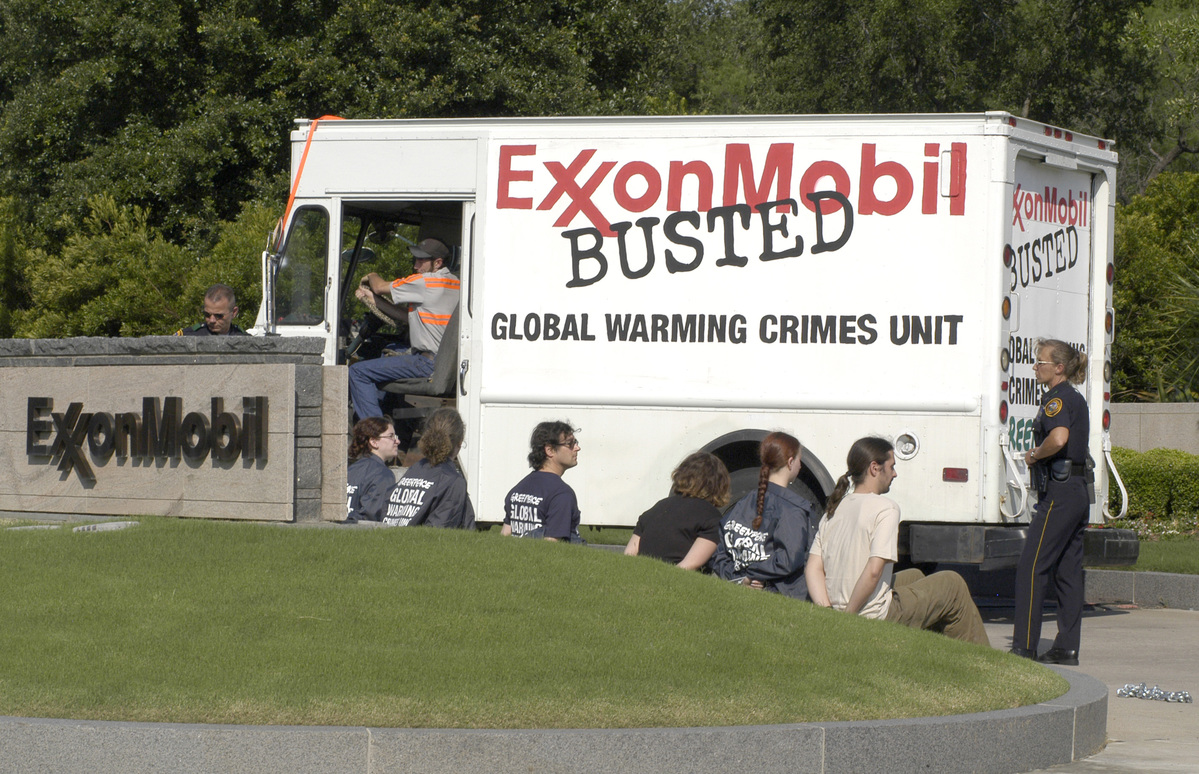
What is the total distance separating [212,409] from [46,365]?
1.29 meters

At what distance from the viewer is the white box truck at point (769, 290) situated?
8.80 meters

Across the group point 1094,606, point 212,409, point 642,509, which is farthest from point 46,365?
point 1094,606

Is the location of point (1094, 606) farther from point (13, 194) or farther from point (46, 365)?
point (13, 194)

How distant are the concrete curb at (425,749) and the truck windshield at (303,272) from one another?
Answer: 5612mm

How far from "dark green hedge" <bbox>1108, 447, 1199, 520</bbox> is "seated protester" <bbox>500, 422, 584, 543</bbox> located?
8673mm

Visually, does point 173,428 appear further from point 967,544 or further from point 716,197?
point 967,544

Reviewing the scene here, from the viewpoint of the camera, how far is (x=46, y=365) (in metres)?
9.09

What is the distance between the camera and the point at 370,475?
28.8 feet

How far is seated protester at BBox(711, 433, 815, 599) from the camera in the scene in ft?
23.6

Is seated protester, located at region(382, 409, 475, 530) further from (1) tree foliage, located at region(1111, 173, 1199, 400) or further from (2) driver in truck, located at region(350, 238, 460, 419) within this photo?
(1) tree foliage, located at region(1111, 173, 1199, 400)

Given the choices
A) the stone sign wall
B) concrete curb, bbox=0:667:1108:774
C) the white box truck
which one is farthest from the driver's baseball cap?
concrete curb, bbox=0:667:1108:774

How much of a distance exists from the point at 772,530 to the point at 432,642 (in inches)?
80.4

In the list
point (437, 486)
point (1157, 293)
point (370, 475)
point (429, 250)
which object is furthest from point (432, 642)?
point (1157, 293)

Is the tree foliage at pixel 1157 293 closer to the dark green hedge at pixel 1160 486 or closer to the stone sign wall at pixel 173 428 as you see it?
the dark green hedge at pixel 1160 486
